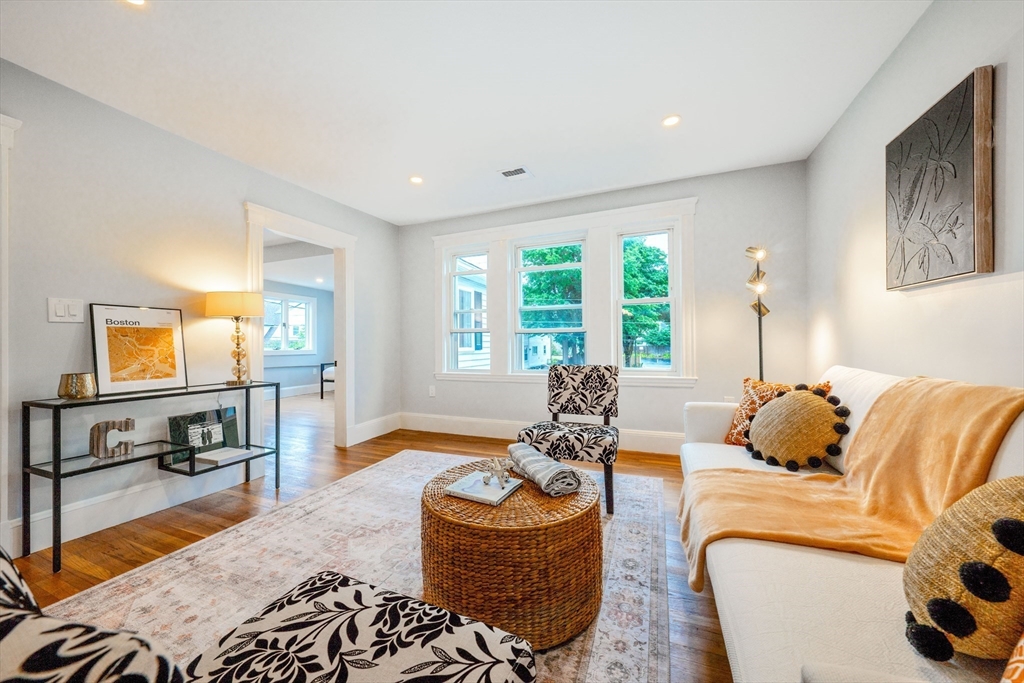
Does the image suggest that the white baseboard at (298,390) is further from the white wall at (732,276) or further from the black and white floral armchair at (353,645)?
the black and white floral armchair at (353,645)

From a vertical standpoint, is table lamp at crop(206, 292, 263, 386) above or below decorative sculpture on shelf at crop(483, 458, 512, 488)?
above

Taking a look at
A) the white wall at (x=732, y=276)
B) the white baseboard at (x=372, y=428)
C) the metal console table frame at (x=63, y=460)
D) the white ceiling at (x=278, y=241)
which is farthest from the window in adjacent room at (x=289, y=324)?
the white wall at (x=732, y=276)

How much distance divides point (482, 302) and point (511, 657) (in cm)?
396

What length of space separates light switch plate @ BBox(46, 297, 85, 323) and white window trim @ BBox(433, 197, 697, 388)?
9.43 ft

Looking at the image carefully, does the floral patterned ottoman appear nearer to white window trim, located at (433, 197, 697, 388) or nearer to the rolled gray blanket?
the rolled gray blanket

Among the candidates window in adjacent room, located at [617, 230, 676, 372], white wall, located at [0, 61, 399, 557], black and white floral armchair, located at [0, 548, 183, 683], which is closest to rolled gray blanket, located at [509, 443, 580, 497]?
black and white floral armchair, located at [0, 548, 183, 683]

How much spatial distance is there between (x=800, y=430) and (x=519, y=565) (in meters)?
1.48

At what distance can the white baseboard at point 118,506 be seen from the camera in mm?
2089

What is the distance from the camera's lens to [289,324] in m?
8.50

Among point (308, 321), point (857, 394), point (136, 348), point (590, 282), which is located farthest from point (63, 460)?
point (308, 321)

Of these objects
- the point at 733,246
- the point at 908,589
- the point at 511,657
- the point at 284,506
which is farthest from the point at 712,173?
the point at 284,506

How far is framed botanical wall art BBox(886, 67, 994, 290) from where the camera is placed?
1.45 m

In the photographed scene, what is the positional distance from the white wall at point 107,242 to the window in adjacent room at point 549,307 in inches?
97.0

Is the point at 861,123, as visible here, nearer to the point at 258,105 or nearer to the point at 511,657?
the point at 511,657
